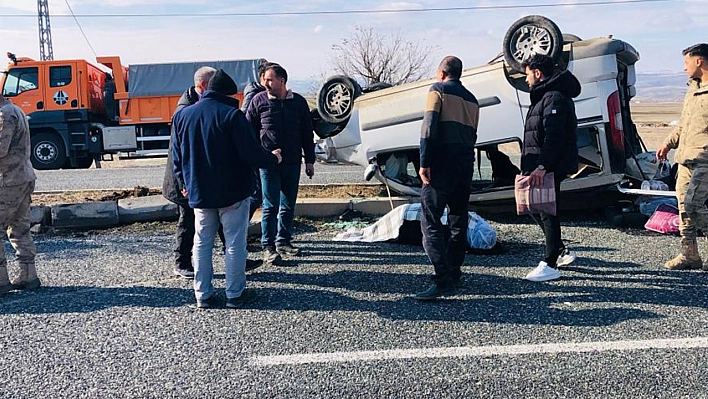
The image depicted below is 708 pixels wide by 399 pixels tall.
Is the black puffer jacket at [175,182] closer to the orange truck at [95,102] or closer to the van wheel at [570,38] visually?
the van wheel at [570,38]

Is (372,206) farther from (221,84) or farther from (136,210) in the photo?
(221,84)

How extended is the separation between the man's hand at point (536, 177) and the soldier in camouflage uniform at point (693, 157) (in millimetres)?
1327

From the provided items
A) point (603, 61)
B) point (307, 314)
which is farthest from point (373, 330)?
point (603, 61)

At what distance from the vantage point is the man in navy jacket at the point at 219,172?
4539 millimetres

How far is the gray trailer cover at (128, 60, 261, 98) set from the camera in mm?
17078

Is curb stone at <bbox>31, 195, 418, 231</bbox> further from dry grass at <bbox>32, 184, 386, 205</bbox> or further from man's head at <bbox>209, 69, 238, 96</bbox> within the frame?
man's head at <bbox>209, 69, 238, 96</bbox>

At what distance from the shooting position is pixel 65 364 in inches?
Result: 148

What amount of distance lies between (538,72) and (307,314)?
8.44ft

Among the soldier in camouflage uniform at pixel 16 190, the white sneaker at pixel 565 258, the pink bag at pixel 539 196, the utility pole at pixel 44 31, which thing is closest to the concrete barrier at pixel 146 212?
the soldier in camouflage uniform at pixel 16 190

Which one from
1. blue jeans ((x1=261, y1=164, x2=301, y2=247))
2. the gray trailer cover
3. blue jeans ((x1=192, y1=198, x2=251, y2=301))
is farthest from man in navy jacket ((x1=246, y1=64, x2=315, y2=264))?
the gray trailer cover

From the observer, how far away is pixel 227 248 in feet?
15.5

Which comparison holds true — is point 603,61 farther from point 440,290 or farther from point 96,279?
point 96,279

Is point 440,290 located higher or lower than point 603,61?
lower

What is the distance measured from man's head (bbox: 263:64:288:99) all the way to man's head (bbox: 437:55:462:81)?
165cm
